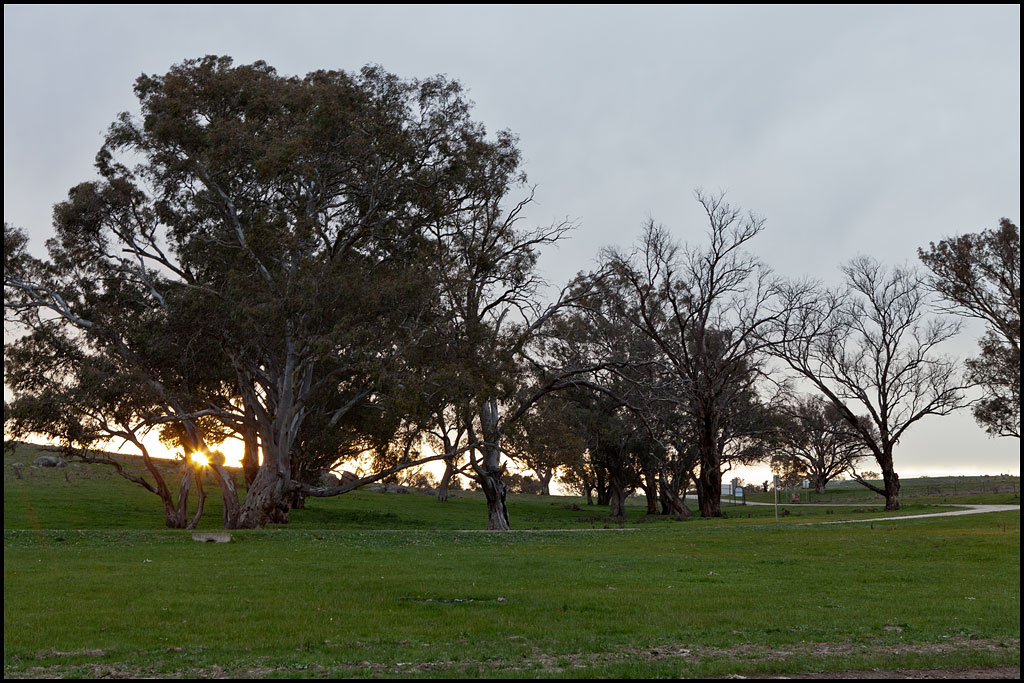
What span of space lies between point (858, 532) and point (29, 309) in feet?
106

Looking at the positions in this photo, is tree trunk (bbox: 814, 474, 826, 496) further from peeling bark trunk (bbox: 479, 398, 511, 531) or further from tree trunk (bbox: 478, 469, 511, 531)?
peeling bark trunk (bbox: 479, 398, 511, 531)

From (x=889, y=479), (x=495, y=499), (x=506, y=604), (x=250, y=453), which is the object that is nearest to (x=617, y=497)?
(x=889, y=479)

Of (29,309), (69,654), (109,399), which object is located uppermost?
(29,309)

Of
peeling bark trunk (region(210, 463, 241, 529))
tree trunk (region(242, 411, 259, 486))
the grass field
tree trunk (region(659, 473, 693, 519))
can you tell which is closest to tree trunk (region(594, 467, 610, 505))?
tree trunk (region(659, 473, 693, 519))

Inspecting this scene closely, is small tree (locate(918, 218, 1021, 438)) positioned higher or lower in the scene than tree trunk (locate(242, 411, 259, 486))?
higher

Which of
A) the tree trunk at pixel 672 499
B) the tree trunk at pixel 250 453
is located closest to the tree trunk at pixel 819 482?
the tree trunk at pixel 672 499

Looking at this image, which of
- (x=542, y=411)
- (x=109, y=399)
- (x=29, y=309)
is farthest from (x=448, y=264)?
(x=29, y=309)

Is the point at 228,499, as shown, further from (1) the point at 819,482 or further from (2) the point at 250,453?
(1) the point at 819,482

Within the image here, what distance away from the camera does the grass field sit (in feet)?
35.3

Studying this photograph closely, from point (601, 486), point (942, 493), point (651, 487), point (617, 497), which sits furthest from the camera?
point (942, 493)

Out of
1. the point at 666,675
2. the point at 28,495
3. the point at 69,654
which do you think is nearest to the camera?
the point at 666,675

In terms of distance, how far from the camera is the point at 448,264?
1401 inches

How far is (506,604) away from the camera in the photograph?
15.1 meters

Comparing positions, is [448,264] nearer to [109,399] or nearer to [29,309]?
[109,399]
